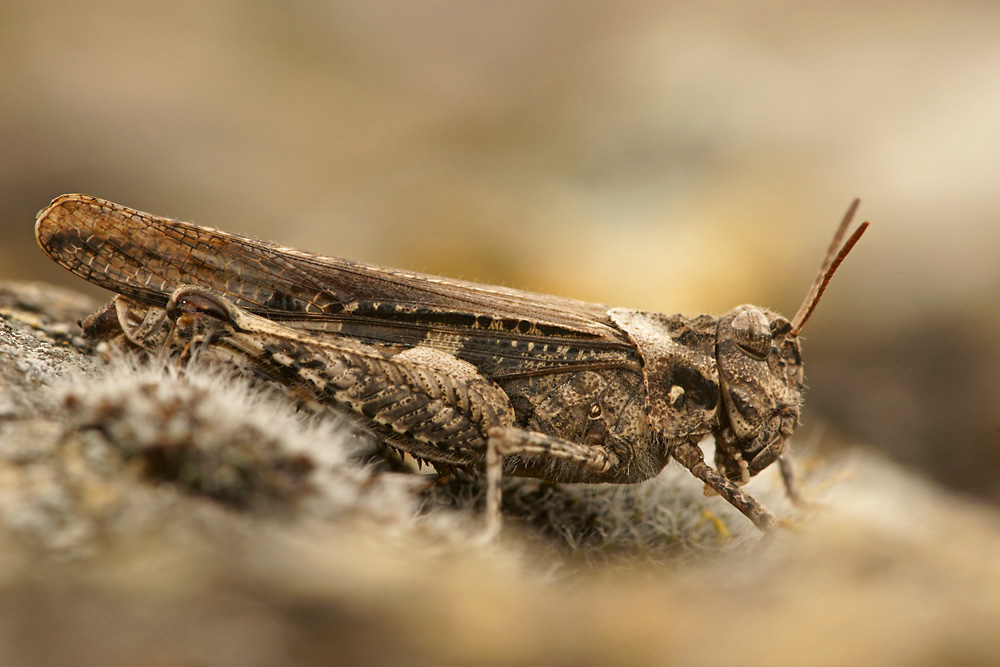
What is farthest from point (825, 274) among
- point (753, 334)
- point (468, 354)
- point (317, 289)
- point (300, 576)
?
point (300, 576)

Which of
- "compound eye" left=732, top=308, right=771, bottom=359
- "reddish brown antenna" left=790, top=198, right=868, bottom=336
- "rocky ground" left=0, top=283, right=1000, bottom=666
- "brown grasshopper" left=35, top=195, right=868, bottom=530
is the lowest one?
"rocky ground" left=0, top=283, right=1000, bottom=666

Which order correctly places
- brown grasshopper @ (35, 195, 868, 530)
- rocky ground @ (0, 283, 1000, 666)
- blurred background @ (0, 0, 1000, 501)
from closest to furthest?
Answer: rocky ground @ (0, 283, 1000, 666) → brown grasshopper @ (35, 195, 868, 530) → blurred background @ (0, 0, 1000, 501)

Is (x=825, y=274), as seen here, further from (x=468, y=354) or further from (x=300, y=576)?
(x=300, y=576)

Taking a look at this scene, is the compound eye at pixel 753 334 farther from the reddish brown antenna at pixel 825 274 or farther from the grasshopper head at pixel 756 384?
the reddish brown antenna at pixel 825 274

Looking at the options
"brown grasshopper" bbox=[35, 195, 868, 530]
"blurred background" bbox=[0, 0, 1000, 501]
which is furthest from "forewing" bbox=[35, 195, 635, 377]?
"blurred background" bbox=[0, 0, 1000, 501]

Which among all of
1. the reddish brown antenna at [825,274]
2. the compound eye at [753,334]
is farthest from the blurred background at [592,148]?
the compound eye at [753,334]

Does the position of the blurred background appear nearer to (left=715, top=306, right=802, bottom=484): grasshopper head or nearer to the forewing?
(left=715, top=306, right=802, bottom=484): grasshopper head
